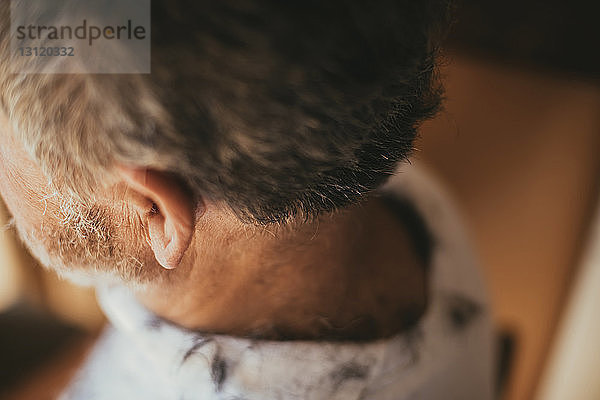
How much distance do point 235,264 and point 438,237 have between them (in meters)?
0.29

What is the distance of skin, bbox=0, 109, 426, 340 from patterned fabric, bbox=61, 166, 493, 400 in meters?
0.02

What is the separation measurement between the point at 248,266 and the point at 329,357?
118 millimetres

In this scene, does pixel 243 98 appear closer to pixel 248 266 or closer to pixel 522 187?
pixel 248 266

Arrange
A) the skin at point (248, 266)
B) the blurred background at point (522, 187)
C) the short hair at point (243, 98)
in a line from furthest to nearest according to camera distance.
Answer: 1. the blurred background at point (522, 187)
2. the skin at point (248, 266)
3. the short hair at point (243, 98)

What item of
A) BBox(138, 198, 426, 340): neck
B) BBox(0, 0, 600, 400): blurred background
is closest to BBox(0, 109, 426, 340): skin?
BBox(138, 198, 426, 340): neck

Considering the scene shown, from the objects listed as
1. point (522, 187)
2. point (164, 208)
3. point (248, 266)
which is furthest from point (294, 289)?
point (522, 187)

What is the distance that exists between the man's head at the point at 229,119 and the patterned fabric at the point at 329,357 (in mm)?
141

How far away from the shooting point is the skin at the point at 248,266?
407 mm

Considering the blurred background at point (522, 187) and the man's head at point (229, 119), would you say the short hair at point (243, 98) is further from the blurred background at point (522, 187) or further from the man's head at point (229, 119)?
the blurred background at point (522, 187)

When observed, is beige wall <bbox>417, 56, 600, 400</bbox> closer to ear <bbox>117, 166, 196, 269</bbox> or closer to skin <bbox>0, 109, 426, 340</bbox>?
skin <bbox>0, 109, 426, 340</bbox>

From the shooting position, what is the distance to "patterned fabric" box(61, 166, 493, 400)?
18.6 inches

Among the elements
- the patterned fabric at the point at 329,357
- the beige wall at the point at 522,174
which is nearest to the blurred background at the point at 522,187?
the beige wall at the point at 522,174

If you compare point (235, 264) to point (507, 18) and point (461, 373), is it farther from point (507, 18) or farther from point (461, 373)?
point (507, 18)

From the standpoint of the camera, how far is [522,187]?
98cm
